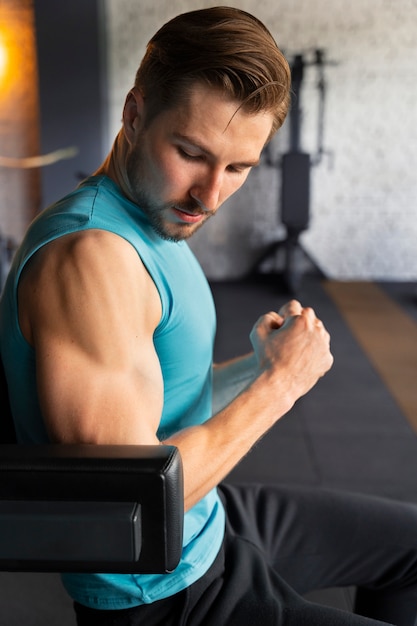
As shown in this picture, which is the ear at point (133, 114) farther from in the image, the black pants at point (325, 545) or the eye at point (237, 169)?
the black pants at point (325, 545)

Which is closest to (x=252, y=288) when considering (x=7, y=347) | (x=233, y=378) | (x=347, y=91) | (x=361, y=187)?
(x=361, y=187)

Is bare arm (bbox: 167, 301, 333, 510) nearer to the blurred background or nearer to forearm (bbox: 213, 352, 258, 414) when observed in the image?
forearm (bbox: 213, 352, 258, 414)

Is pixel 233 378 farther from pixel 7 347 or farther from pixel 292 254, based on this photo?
pixel 292 254

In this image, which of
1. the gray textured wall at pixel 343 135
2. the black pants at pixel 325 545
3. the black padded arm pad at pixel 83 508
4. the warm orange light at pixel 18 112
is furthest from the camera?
the warm orange light at pixel 18 112

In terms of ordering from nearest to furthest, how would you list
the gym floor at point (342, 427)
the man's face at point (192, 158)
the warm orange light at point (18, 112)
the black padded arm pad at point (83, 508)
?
1. the black padded arm pad at point (83, 508)
2. the man's face at point (192, 158)
3. the gym floor at point (342, 427)
4. the warm orange light at point (18, 112)

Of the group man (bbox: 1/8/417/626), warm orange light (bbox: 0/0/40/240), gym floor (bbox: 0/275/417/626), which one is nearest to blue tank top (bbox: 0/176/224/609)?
man (bbox: 1/8/417/626)

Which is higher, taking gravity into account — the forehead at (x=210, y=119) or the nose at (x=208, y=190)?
the forehead at (x=210, y=119)

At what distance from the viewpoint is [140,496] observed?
63 cm

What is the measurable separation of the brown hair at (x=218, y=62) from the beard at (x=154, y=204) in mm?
61

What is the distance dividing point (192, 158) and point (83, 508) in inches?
18.0

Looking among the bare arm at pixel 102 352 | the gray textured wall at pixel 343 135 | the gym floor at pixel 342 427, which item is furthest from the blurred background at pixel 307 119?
the bare arm at pixel 102 352

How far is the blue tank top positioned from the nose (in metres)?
0.08

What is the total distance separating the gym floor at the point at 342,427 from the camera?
1.64 m

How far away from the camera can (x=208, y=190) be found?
2.85 feet
